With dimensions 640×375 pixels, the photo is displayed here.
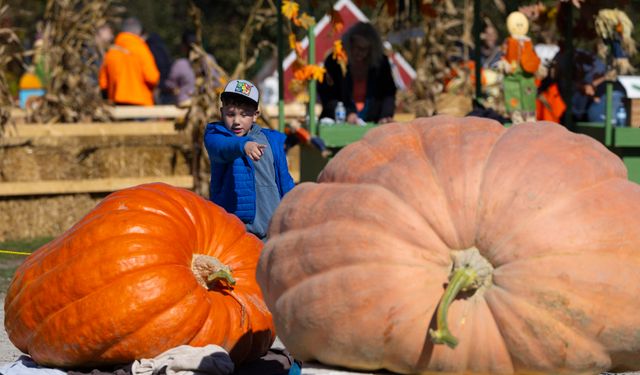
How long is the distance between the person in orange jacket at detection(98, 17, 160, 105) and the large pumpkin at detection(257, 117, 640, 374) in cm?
1068

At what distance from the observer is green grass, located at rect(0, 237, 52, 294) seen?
9.09m

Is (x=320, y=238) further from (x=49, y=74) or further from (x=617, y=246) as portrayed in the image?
(x=49, y=74)

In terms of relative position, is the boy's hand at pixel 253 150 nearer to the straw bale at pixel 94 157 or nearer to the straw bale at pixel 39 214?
the straw bale at pixel 39 214

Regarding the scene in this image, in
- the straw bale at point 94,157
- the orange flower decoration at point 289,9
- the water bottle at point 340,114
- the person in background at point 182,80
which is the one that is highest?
the orange flower decoration at point 289,9

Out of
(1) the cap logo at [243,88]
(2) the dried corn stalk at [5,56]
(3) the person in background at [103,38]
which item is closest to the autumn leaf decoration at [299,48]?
(2) the dried corn stalk at [5,56]

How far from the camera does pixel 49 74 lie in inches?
590

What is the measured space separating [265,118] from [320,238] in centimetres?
880

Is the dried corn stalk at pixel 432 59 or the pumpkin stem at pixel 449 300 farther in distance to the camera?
the dried corn stalk at pixel 432 59

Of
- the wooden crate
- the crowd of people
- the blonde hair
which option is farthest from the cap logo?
the crowd of people

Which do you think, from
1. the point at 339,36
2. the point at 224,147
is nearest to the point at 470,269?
the point at 224,147

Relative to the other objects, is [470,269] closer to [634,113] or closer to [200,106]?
[634,113]

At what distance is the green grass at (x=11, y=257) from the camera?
9.09 metres

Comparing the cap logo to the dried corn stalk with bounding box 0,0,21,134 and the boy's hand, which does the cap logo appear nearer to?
the boy's hand

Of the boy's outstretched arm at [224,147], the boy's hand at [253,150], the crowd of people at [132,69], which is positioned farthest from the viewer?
the crowd of people at [132,69]
